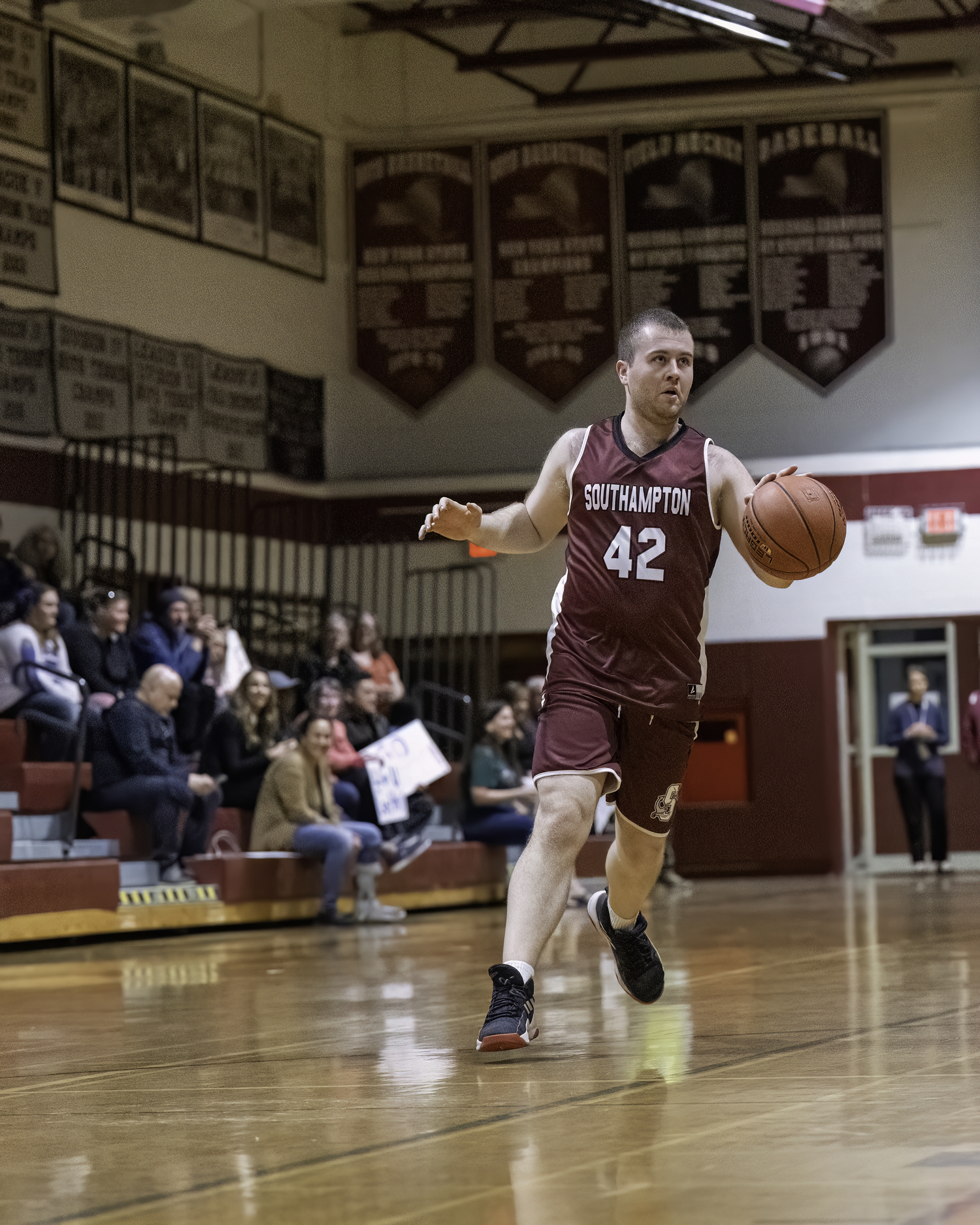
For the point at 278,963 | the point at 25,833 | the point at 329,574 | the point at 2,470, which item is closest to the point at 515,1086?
the point at 278,963

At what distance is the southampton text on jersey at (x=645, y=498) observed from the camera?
443 centimetres

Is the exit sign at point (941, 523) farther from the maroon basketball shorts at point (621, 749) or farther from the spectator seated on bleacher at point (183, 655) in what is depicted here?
the maroon basketball shorts at point (621, 749)

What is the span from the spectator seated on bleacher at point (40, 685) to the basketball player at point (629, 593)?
5.96m

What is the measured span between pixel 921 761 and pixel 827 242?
4.98 meters

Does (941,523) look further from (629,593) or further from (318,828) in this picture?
(629,593)

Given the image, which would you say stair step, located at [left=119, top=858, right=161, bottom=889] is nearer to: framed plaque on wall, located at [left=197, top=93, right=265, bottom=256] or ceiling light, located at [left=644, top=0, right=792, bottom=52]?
ceiling light, located at [left=644, top=0, right=792, bottom=52]

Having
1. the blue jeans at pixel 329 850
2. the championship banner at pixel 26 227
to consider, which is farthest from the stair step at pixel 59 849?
the championship banner at pixel 26 227

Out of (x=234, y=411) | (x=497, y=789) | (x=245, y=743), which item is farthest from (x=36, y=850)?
(x=234, y=411)

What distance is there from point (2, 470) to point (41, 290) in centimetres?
159

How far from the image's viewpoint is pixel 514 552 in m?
4.55

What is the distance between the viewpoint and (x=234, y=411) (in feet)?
54.0

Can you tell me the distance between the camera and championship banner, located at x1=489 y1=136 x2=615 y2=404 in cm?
1781

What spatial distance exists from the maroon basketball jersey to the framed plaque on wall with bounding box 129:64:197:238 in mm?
11716

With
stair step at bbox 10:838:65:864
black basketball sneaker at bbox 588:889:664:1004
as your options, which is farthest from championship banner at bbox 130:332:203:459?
black basketball sneaker at bbox 588:889:664:1004
